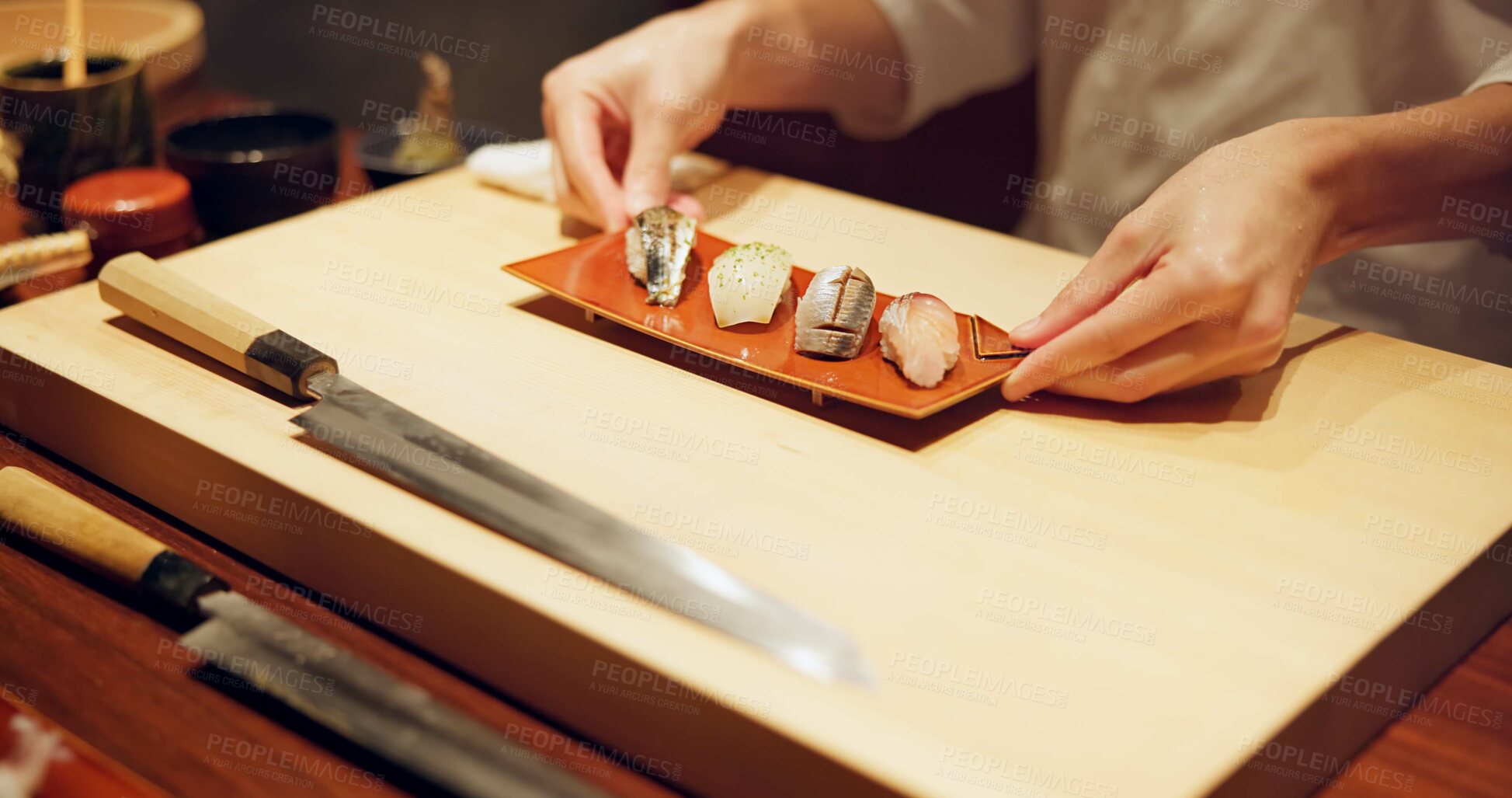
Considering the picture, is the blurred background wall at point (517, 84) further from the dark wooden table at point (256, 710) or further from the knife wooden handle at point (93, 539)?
the knife wooden handle at point (93, 539)

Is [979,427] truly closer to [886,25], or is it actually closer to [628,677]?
[628,677]

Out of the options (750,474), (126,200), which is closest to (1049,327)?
(750,474)

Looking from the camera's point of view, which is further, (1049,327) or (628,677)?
(1049,327)

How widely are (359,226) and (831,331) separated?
0.74 m

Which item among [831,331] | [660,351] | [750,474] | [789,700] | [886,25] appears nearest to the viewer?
[789,700]

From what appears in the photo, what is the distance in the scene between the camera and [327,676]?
75cm

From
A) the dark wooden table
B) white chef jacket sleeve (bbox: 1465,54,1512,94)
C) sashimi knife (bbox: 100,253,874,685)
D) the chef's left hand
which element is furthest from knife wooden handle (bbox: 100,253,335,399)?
white chef jacket sleeve (bbox: 1465,54,1512,94)

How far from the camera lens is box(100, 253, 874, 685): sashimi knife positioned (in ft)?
2.45

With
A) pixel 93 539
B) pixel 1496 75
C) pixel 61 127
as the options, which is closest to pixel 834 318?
pixel 93 539

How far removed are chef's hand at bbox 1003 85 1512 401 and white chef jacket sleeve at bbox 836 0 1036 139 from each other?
764 millimetres

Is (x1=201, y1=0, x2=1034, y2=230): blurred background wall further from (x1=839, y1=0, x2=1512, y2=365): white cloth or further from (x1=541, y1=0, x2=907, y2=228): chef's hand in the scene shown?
(x1=541, y1=0, x2=907, y2=228): chef's hand

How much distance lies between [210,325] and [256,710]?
0.45 metres

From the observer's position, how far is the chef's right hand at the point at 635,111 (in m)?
1.42

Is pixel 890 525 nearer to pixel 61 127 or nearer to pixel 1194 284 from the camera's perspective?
pixel 1194 284
